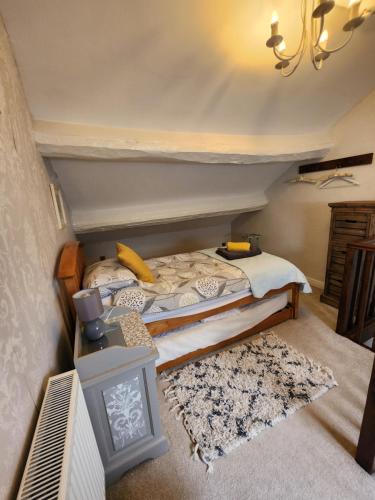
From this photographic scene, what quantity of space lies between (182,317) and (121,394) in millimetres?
757

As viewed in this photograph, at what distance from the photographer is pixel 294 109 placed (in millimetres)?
2193

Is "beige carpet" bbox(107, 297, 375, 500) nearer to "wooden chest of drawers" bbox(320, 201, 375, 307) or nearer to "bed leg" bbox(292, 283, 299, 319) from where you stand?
"bed leg" bbox(292, 283, 299, 319)

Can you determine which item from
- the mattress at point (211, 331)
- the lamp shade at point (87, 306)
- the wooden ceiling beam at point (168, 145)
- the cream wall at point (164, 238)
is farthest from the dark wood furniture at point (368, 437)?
the cream wall at point (164, 238)

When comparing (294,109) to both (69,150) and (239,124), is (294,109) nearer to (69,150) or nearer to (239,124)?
(239,124)

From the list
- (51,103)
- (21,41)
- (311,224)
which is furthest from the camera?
(311,224)

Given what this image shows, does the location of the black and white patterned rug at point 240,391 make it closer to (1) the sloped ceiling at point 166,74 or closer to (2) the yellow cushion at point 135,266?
(2) the yellow cushion at point 135,266

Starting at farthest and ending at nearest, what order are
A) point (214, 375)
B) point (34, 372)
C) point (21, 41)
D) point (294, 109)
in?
point (294, 109), point (214, 375), point (21, 41), point (34, 372)

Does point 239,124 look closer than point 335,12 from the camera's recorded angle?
No

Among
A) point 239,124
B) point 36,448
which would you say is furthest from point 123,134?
point 36,448

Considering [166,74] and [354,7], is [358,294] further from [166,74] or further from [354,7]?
[166,74]

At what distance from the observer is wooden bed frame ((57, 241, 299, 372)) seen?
1.41 meters

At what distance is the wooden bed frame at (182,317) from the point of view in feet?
4.63

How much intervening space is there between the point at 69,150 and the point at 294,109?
7.38 feet

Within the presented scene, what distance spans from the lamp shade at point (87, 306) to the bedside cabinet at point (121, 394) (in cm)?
15
